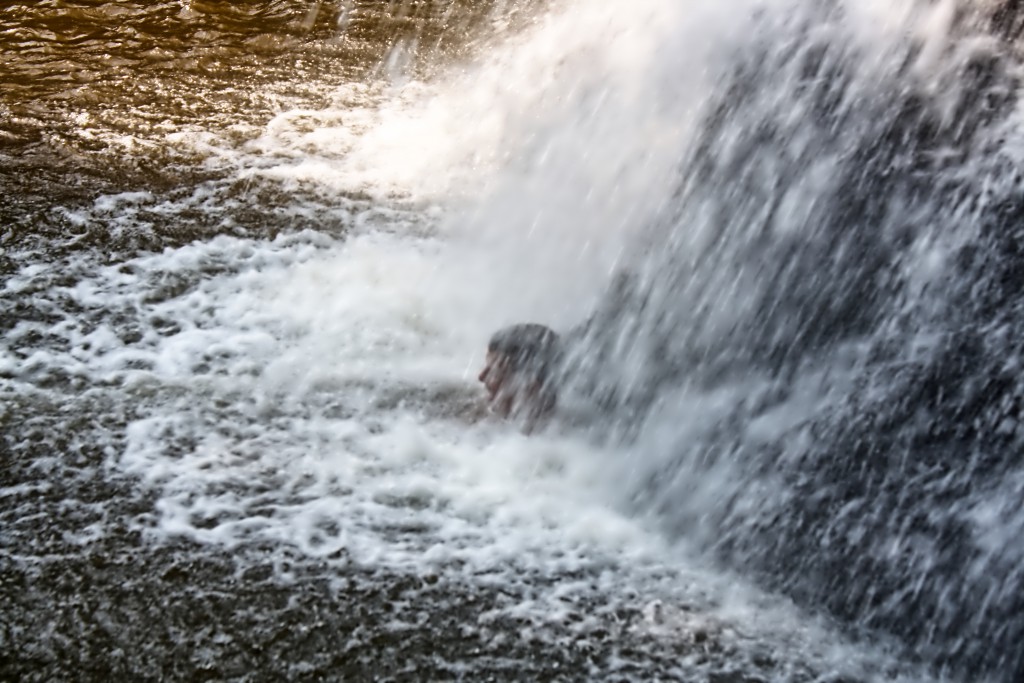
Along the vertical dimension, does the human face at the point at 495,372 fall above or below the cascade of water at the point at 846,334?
below

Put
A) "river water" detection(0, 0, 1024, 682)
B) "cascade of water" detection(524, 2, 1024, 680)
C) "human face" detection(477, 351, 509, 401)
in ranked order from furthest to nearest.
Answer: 1. "human face" detection(477, 351, 509, 401)
2. "cascade of water" detection(524, 2, 1024, 680)
3. "river water" detection(0, 0, 1024, 682)

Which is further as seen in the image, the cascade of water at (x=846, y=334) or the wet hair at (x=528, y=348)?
the wet hair at (x=528, y=348)

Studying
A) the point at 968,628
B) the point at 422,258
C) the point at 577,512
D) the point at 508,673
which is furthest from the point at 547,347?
the point at 968,628

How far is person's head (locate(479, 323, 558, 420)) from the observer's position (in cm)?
448

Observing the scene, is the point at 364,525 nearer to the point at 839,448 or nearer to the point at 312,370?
the point at 312,370

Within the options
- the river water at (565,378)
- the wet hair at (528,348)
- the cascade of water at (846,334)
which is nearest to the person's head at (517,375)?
the wet hair at (528,348)

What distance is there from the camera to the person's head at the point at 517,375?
4.48 metres

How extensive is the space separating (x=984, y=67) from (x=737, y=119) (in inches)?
45.0

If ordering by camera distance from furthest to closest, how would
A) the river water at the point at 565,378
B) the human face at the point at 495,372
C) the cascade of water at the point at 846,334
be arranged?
the human face at the point at 495,372
the cascade of water at the point at 846,334
the river water at the point at 565,378

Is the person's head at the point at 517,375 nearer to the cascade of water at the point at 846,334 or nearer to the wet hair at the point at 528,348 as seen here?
the wet hair at the point at 528,348

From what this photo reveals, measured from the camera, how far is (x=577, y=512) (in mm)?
3986

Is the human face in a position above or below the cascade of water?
below

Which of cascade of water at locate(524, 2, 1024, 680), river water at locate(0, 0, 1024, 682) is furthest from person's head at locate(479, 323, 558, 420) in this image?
cascade of water at locate(524, 2, 1024, 680)

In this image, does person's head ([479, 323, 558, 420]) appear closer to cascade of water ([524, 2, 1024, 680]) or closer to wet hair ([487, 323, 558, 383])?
wet hair ([487, 323, 558, 383])
